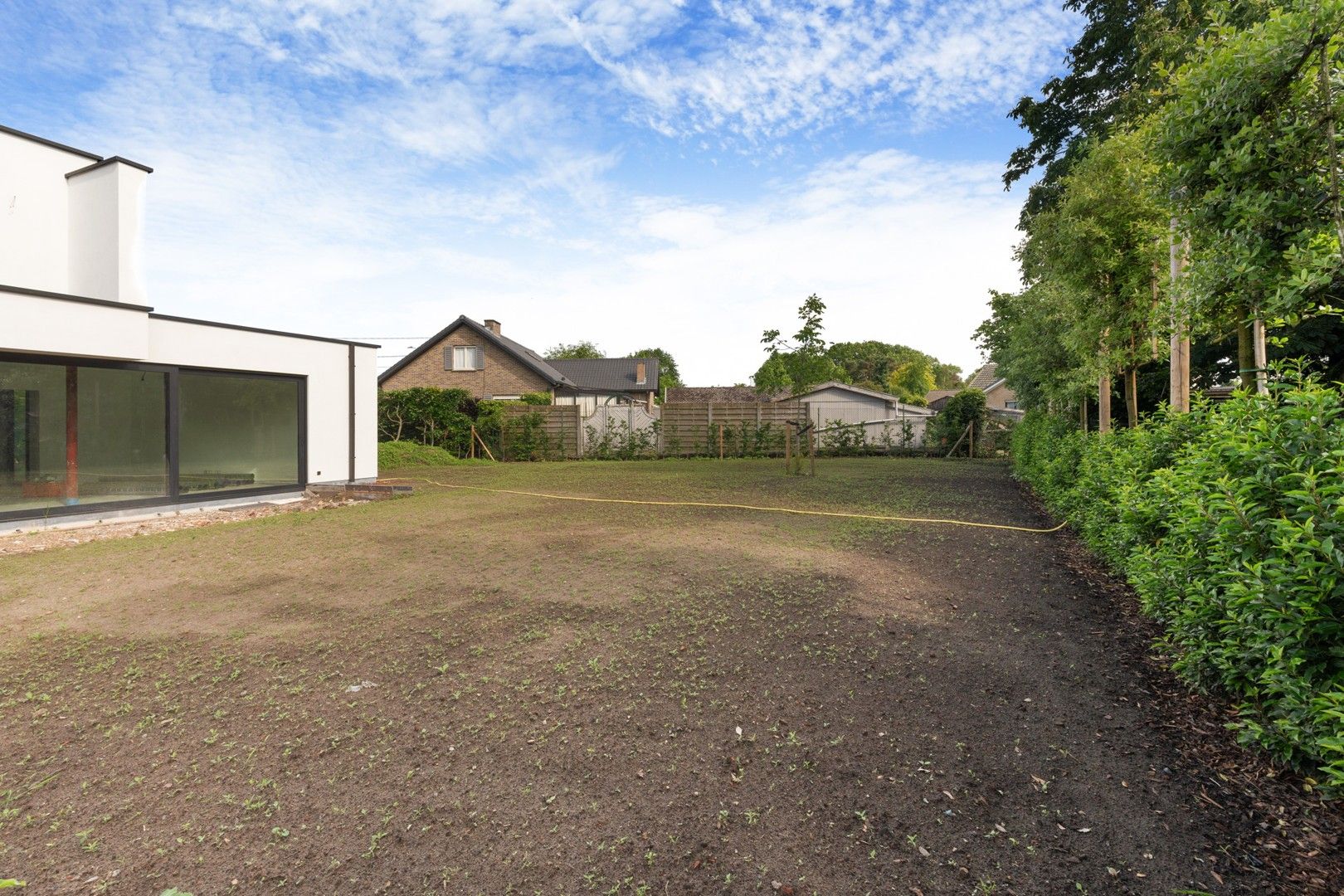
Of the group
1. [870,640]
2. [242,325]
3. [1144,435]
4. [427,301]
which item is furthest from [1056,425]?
[427,301]

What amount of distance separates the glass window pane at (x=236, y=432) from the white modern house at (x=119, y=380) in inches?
0.8

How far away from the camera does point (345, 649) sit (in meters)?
3.69


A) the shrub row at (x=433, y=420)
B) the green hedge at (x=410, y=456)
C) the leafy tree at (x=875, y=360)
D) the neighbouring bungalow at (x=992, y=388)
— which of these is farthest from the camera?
the leafy tree at (x=875, y=360)

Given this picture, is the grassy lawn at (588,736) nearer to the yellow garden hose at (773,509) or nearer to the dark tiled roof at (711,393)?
the yellow garden hose at (773,509)

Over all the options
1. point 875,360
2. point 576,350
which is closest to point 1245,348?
point 576,350

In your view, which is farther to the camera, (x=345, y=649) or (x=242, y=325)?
(x=242, y=325)

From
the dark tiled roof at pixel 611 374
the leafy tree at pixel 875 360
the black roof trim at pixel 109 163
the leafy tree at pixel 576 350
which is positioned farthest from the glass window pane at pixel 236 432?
the leafy tree at pixel 875 360

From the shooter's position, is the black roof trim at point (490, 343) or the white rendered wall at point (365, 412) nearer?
the white rendered wall at point (365, 412)

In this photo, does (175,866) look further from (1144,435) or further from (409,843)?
(1144,435)

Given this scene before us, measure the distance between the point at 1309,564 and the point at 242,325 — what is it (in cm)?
1182

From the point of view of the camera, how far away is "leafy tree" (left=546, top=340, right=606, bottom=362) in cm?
7069

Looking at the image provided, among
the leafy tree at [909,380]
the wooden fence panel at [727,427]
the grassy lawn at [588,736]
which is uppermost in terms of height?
the leafy tree at [909,380]

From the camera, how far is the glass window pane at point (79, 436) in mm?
7742

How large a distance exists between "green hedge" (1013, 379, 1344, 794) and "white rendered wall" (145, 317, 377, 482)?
1130 cm
